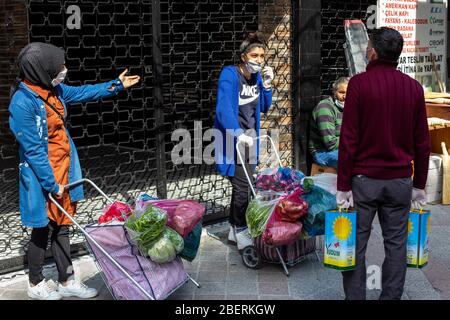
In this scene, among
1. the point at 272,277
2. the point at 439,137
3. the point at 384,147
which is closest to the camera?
the point at 384,147

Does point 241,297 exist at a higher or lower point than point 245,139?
lower

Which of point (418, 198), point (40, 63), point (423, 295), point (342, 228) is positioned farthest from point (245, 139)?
point (423, 295)

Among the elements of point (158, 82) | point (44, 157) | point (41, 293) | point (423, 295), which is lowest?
point (423, 295)

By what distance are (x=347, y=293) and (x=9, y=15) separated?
6690mm

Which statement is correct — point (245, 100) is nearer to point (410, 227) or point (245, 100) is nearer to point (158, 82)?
point (158, 82)

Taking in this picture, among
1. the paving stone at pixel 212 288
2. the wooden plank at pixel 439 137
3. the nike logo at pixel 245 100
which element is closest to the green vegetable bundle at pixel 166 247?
the paving stone at pixel 212 288

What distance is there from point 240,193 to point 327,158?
1.08 metres

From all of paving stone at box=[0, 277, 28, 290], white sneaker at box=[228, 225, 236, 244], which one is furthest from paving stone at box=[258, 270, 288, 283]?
paving stone at box=[0, 277, 28, 290]

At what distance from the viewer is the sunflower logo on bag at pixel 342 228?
12.4 ft

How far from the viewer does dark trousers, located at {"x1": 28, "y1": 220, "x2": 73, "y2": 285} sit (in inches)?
169

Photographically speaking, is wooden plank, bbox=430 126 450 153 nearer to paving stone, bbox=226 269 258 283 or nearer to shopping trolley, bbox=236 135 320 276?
shopping trolley, bbox=236 135 320 276

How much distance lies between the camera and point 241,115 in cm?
531

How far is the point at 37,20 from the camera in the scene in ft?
30.0

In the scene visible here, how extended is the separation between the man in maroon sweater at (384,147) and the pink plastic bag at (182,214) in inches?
39.5
